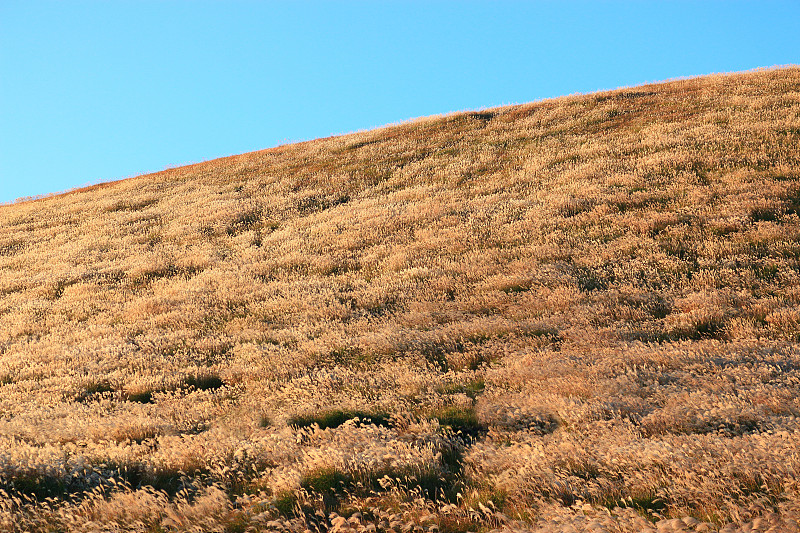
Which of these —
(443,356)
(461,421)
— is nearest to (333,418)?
(461,421)

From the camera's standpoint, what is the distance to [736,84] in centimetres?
3075

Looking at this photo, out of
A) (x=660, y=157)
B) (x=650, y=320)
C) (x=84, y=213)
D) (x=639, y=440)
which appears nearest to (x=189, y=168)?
(x=84, y=213)

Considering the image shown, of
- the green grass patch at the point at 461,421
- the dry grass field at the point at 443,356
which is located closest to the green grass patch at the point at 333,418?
the dry grass field at the point at 443,356

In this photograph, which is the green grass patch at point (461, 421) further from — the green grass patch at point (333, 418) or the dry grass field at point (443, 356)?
the green grass patch at point (333, 418)

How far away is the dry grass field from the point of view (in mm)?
4754

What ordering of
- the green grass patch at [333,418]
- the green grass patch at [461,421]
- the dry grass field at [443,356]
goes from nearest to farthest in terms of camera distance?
the dry grass field at [443,356] < the green grass patch at [461,421] < the green grass patch at [333,418]

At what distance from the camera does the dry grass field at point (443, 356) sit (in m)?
4.75

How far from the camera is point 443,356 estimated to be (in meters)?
8.85

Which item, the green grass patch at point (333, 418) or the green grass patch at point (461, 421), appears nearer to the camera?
the green grass patch at point (461, 421)

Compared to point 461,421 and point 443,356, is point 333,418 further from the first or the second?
point 443,356

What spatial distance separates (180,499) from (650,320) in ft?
24.2

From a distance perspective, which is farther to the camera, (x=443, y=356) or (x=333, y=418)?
(x=443, y=356)

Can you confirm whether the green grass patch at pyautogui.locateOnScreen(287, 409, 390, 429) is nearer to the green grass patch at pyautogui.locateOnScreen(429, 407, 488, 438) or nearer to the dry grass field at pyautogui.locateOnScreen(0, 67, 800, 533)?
the dry grass field at pyautogui.locateOnScreen(0, 67, 800, 533)

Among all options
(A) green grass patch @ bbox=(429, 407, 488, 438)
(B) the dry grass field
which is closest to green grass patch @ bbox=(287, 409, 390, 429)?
(B) the dry grass field
